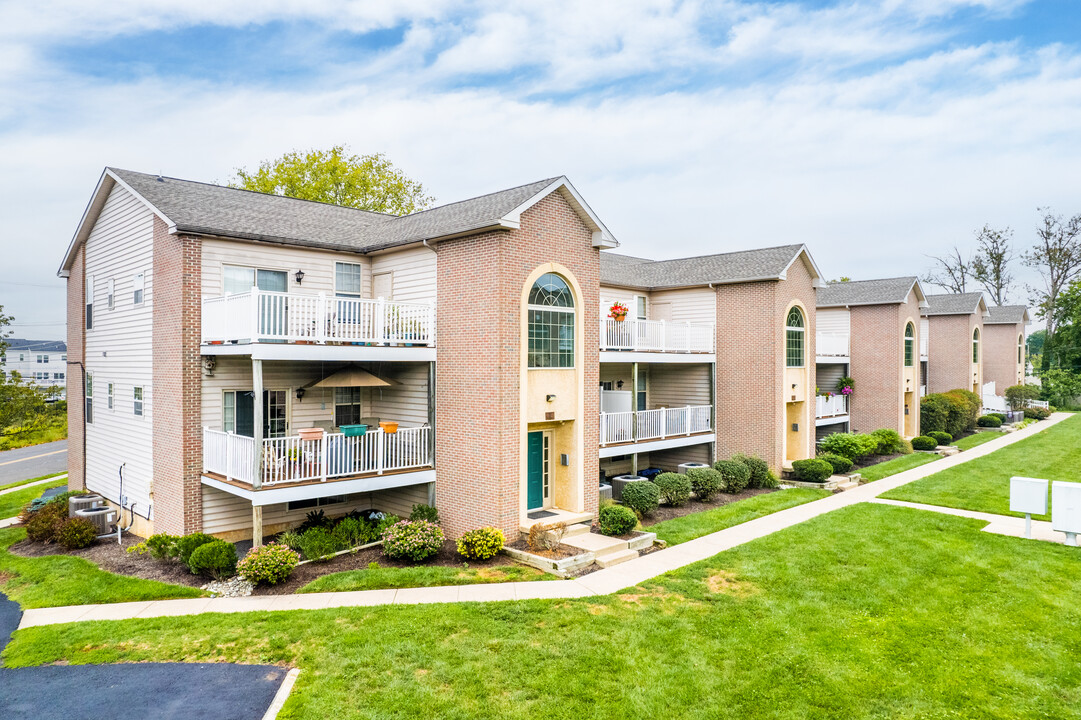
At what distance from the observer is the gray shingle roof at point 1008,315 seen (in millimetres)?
43344

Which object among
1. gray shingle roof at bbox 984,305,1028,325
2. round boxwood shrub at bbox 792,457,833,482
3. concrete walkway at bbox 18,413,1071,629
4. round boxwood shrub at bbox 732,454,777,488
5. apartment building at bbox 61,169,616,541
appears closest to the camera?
concrete walkway at bbox 18,413,1071,629

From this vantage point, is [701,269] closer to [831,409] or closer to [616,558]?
[831,409]

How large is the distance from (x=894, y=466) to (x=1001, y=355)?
2850cm

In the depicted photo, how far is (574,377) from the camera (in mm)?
15328

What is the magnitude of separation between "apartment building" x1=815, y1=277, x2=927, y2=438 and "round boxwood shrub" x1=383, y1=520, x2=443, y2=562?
21.0 metres

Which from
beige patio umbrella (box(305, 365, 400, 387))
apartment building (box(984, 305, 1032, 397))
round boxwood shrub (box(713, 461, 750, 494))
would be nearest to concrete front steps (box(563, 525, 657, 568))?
beige patio umbrella (box(305, 365, 400, 387))

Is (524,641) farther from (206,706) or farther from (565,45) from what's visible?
(565,45)

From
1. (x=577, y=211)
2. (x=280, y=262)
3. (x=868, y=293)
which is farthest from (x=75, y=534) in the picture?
(x=868, y=293)

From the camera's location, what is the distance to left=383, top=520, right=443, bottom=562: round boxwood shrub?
12367 millimetres

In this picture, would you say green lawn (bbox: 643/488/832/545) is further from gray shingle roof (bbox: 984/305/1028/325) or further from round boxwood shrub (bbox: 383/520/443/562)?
gray shingle roof (bbox: 984/305/1028/325)

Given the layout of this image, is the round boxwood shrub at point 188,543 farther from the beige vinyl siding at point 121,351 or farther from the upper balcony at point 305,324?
the upper balcony at point 305,324

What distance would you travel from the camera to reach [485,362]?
44.3 feet

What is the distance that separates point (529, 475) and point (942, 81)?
762 inches

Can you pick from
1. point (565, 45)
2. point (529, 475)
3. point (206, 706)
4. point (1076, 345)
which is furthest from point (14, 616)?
point (1076, 345)
